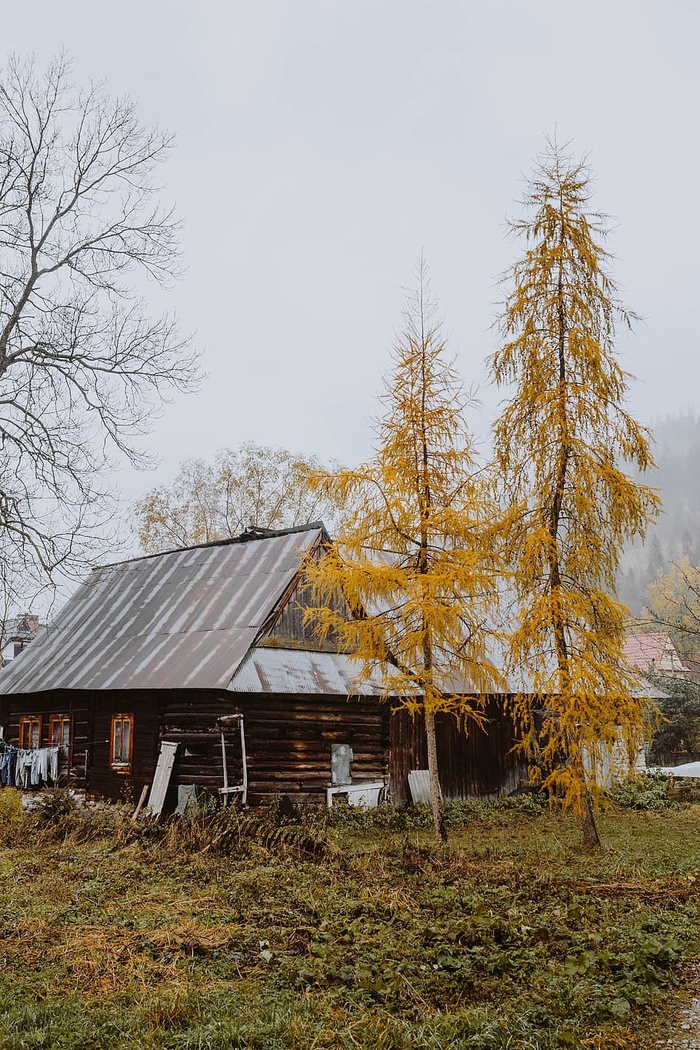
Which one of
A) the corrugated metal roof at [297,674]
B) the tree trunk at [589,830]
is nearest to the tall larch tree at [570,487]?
the tree trunk at [589,830]

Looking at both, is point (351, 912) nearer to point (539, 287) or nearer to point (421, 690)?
point (421, 690)

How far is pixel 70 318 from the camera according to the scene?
1900 cm

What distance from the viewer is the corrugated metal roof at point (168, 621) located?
61.1 feet

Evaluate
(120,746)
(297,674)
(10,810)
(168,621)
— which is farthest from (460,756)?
(10,810)

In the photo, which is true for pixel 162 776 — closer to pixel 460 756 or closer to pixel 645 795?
pixel 460 756

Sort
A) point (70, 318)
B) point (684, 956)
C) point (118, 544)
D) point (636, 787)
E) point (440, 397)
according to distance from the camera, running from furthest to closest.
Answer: point (636, 787) < point (70, 318) < point (118, 544) < point (440, 397) < point (684, 956)

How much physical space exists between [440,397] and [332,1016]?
10.9 meters

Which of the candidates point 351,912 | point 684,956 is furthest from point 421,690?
point 684,956

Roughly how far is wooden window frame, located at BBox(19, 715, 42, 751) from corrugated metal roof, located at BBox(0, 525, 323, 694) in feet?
4.35

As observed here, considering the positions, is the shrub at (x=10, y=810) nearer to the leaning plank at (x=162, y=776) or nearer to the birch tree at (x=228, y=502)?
the leaning plank at (x=162, y=776)

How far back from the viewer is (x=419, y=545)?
15.0m

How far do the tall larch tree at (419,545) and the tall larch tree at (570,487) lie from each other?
0.81m

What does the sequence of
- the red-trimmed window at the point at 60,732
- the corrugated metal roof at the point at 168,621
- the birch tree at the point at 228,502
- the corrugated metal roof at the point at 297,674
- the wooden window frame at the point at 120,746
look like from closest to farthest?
the corrugated metal roof at the point at 297,674 < the corrugated metal roof at the point at 168,621 < the wooden window frame at the point at 120,746 < the red-trimmed window at the point at 60,732 < the birch tree at the point at 228,502

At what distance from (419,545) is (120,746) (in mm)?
9974
